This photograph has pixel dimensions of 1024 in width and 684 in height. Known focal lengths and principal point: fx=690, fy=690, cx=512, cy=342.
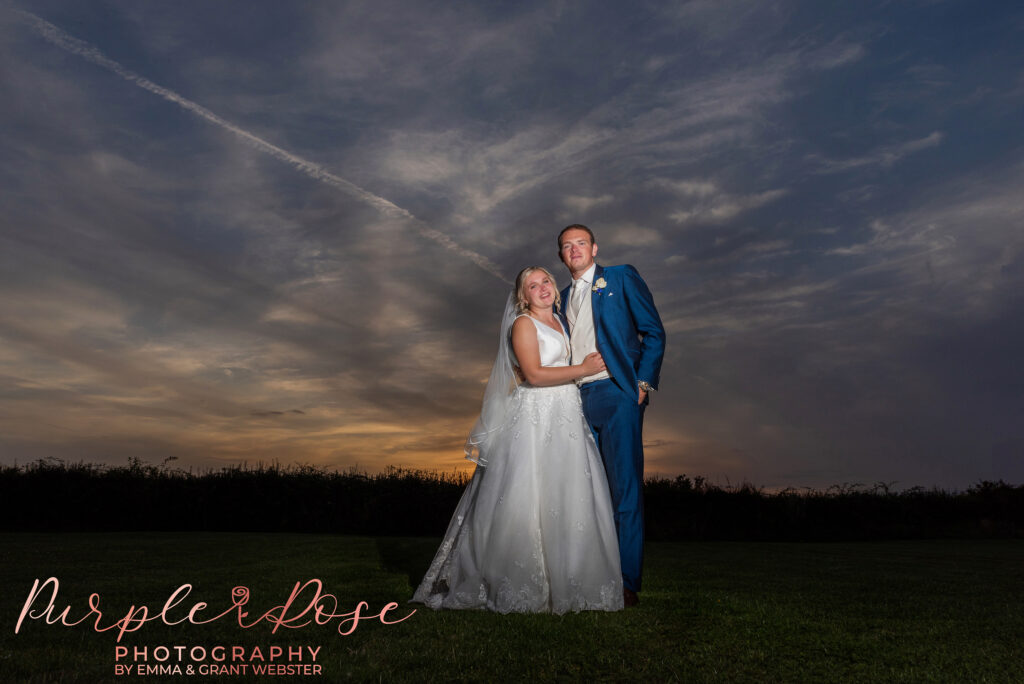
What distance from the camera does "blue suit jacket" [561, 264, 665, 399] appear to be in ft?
16.6

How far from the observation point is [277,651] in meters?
3.75

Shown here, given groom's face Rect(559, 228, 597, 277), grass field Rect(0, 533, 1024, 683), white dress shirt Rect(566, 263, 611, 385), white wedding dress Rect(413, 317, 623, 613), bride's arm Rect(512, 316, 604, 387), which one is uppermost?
groom's face Rect(559, 228, 597, 277)

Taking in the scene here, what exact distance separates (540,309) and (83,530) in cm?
1362

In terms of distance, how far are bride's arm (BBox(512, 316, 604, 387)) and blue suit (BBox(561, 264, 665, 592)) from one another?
258 millimetres

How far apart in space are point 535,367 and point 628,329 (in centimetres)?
78

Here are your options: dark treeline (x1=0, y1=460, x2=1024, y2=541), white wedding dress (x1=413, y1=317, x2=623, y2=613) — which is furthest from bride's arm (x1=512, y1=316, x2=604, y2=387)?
dark treeline (x1=0, y1=460, x2=1024, y2=541)

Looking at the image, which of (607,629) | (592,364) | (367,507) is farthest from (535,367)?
(367,507)

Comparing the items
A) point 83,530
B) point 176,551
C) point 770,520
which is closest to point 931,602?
point 176,551

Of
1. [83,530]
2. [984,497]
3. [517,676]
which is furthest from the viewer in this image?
[984,497]

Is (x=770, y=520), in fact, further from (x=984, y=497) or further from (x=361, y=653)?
(x=361, y=653)

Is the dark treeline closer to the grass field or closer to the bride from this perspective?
the grass field

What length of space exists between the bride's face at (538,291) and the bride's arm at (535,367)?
0.25 metres

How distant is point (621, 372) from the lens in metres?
5.03

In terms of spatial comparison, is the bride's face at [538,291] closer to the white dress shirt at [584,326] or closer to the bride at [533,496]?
the bride at [533,496]
